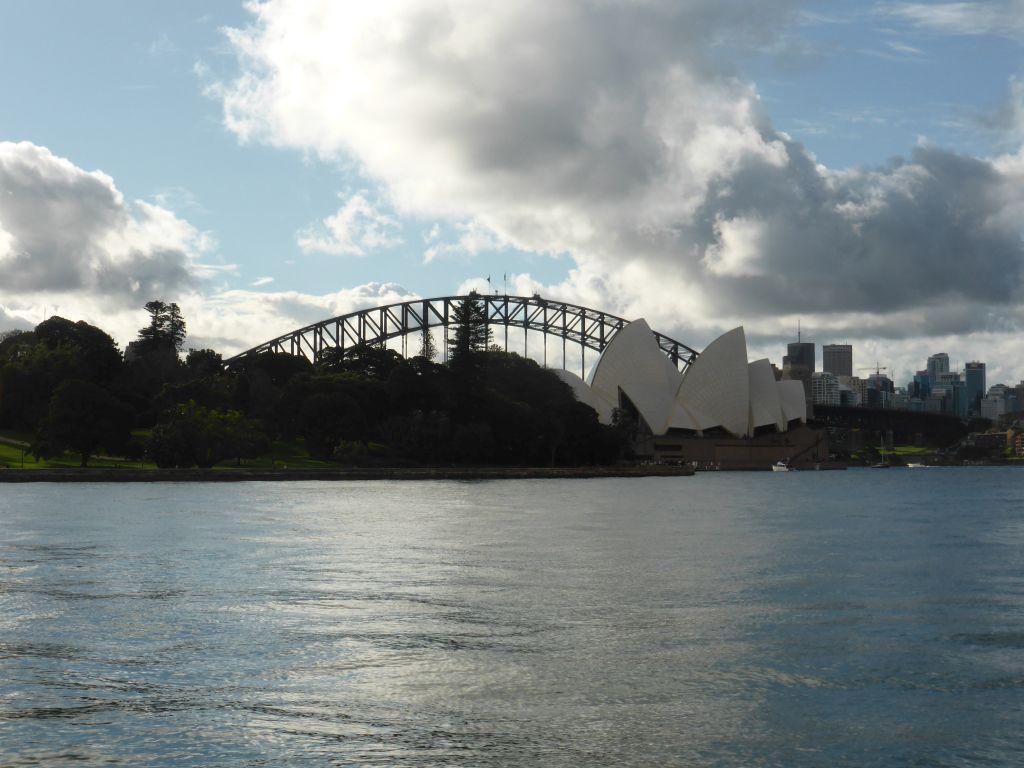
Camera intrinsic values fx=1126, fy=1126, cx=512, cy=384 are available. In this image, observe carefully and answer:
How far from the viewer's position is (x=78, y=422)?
7944cm

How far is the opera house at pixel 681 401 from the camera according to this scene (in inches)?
5256

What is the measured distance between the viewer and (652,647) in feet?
53.0

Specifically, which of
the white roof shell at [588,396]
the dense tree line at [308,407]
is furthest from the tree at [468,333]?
the white roof shell at [588,396]

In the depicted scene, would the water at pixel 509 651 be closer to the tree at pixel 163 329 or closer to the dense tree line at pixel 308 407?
the dense tree line at pixel 308 407

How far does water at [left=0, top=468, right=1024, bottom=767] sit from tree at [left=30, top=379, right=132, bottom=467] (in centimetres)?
4806

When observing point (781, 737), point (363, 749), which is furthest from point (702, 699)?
point (363, 749)

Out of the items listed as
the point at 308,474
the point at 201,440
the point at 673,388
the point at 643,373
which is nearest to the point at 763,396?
the point at 673,388

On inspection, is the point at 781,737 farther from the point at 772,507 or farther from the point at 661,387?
the point at 661,387

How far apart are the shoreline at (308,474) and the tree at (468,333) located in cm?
1430

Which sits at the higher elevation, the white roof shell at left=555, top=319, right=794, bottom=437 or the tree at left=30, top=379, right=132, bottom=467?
the white roof shell at left=555, top=319, right=794, bottom=437

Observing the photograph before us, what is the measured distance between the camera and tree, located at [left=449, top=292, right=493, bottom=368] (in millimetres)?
106125

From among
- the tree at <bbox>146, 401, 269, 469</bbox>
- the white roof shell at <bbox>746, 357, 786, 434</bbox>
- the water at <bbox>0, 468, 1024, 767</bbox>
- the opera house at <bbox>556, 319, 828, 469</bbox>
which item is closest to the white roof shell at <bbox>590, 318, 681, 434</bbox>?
the opera house at <bbox>556, 319, 828, 469</bbox>

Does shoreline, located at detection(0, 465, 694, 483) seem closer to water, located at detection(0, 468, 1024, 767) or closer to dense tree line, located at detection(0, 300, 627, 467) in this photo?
dense tree line, located at detection(0, 300, 627, 467)

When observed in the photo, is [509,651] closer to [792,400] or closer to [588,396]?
[588,396]
